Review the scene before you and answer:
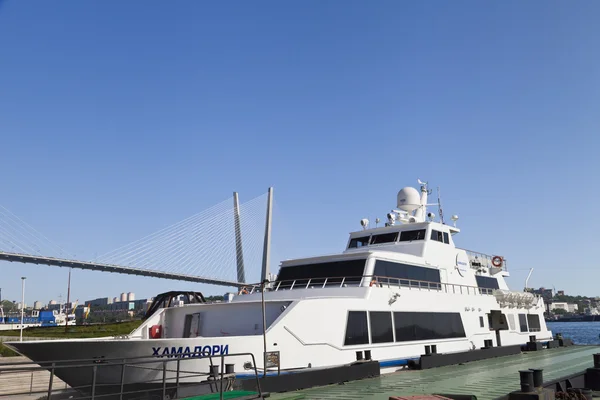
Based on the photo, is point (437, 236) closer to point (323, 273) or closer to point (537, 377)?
point (323, 273)

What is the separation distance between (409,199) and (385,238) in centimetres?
345

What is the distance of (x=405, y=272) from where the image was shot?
17.3 m

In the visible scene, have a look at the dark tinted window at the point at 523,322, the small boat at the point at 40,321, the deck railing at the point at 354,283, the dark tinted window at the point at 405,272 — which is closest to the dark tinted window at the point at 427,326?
the deck railing at the point at 354,283

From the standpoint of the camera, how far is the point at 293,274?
1739cm

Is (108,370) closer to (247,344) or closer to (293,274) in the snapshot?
(247,344)

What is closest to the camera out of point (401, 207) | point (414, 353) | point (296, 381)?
point (296, 381)

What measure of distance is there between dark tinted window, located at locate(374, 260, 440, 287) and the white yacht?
0.11 feet

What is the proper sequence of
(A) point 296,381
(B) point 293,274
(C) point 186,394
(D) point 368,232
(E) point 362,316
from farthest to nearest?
(D) point 368,232 → (B) point 293,274 → (E) point 362,316 → (A) point 296,381 → (C) point 186,394

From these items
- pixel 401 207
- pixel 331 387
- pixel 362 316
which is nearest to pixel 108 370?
pixel 331 387

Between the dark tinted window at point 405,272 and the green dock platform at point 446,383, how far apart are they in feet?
10.7

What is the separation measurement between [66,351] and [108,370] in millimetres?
957

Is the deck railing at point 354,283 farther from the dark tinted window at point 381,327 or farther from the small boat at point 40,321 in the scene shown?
the small boat at point 40,321

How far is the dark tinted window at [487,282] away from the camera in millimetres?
22625

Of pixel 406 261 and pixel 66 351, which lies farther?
pixel 406 261
